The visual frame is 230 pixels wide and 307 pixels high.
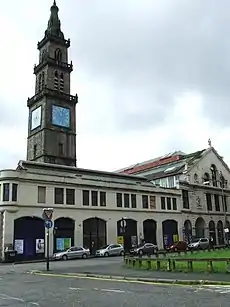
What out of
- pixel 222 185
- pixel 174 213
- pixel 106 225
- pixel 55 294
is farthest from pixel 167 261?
pixel 222 185

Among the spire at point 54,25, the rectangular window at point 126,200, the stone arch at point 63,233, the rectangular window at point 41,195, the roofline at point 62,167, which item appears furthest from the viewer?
the spire at point 54,25

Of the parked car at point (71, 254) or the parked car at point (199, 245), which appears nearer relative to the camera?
the parked car at point (71, 254)

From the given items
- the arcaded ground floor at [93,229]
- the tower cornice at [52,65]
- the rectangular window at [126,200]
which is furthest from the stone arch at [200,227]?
the tower cornice at [52,65]

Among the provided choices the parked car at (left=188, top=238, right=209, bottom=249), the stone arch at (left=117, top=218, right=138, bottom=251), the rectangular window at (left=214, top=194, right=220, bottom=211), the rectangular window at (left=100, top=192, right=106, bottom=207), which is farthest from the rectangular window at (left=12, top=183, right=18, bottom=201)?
the rectangular window at (left=214, top=194, right=220, bottom=211)

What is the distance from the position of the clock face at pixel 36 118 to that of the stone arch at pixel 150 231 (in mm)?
25659

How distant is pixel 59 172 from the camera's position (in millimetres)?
52281

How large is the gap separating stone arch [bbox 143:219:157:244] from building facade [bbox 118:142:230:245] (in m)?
3.94

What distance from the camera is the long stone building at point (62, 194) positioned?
44.5 m

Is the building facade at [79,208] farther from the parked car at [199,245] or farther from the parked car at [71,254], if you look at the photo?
the parked car at [199,245]

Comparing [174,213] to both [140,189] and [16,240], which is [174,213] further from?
[16,240]

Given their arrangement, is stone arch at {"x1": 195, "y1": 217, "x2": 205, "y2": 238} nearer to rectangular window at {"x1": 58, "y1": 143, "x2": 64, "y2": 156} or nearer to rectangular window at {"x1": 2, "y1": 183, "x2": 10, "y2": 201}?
rectangular window at {"x1": 58, "y1": 143, "x2": 64, "y2": 156}

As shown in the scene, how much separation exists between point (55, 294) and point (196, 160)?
5827 cm

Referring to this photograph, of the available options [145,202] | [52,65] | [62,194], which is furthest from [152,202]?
[52,65]

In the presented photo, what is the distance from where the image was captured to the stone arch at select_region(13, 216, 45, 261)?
144 ft
